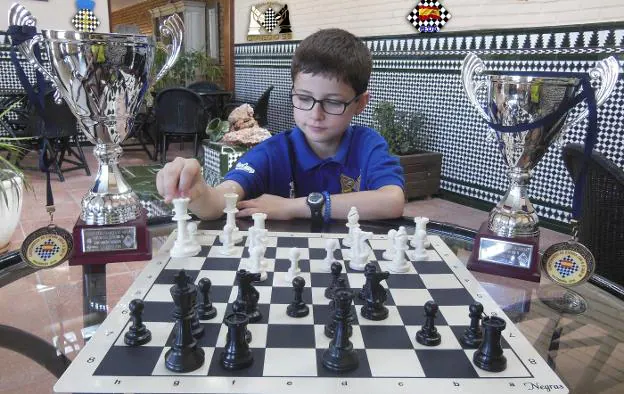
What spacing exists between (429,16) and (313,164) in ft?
10.4

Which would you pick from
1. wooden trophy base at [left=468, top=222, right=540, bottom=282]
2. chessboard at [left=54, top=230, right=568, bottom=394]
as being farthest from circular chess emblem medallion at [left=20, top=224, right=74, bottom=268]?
wooden trophy base at [left=468, top=222, right=540, bottom=282]

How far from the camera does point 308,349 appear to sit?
76 cm

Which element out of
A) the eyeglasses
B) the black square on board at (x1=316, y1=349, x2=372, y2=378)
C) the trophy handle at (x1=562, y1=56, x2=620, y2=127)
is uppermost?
the trophy handle at (x1=562, y1=56, x2=620, y2=127)

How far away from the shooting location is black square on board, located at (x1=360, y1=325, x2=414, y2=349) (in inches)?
30.8

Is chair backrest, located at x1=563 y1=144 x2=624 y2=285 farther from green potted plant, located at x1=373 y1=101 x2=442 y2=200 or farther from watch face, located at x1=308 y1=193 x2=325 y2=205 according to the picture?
green potted plant, located at x1=373 y1=101 x2=442 y2=200

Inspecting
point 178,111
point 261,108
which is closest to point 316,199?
point 178,111

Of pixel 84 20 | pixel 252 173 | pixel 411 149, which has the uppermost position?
pixel 84 20

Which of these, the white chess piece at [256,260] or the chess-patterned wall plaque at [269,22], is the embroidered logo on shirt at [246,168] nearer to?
the white chess piece at [256,260]

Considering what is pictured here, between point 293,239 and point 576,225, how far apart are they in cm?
65

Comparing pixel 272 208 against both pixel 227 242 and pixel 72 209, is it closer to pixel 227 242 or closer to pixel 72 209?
pixel 227 242

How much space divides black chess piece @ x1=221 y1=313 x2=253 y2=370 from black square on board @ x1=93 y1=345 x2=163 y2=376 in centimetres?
10

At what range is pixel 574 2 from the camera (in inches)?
129

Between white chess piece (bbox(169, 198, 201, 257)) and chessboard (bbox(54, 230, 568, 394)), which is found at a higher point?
white chess piece (bbox(169, 198, 201, 257))

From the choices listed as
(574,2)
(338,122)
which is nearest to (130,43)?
(338,122)
